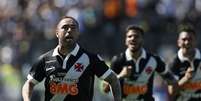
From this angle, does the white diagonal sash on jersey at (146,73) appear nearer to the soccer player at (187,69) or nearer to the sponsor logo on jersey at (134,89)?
the sponsor logo on jersey at (134,89)

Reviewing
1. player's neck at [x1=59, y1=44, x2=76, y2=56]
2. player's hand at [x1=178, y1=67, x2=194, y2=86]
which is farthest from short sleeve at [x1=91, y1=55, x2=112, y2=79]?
player's hand at [x1=178, y1=67, x2=194, y2=86]

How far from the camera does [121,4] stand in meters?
22.6

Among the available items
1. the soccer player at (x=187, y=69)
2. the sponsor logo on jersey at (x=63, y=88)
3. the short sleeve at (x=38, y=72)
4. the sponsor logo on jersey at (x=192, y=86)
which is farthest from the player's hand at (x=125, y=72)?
the short sleeve at (x=38, y=72)

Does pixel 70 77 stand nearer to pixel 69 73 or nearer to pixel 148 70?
pixel 69 73

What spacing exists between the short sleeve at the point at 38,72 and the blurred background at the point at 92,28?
859cm

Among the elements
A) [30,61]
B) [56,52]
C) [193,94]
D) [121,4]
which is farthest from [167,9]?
[56,52]

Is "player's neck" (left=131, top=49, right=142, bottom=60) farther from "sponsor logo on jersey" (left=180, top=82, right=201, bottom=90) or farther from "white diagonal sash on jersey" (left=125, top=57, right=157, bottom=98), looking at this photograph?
"sponsor logo on jersey" (left=180, top=82, right=201, bottom=90)

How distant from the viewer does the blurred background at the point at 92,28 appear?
2148cm

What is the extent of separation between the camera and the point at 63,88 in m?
11.3

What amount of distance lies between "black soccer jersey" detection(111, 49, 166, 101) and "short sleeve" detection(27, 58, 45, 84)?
2.32 m

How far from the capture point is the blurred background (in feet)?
70.5


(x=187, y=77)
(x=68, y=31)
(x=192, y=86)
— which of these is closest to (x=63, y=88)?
(x=68, y=31)

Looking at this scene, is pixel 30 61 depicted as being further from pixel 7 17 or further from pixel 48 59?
pixel 48 59

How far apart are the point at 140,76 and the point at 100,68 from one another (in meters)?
2.41
